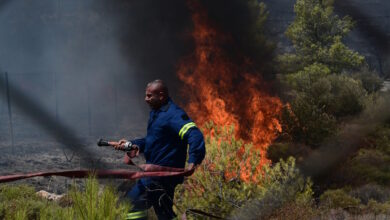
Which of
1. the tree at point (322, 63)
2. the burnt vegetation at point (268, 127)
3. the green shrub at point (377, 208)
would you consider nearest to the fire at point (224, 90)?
the burnt vegetation at point (268, 127)

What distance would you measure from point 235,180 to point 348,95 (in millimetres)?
11546

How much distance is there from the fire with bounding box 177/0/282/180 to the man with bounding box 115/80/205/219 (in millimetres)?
6990

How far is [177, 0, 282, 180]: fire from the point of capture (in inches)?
593

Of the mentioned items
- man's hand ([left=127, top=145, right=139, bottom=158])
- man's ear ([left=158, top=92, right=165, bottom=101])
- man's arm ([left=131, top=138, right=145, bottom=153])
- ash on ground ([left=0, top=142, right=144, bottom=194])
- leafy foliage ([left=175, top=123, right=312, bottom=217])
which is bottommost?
ash on ground ([left=0, top=142, right=144, bottom=194])

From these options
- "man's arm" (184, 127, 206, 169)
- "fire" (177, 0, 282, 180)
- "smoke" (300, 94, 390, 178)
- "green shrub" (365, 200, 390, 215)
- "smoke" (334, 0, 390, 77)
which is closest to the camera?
"man's arm" (184, 127, 206, 169)

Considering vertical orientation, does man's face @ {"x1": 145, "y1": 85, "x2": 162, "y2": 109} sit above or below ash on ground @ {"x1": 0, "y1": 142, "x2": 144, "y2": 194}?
above

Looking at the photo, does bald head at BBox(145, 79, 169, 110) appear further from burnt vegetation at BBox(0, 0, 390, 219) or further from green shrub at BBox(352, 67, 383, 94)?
green shrub at BBox(352, 67, 383, 94)

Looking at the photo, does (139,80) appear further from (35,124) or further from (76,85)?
(35,124)

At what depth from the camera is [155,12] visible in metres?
27.1

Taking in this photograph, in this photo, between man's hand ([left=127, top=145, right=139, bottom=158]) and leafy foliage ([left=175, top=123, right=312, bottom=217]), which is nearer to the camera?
man's hand ([left=127, top=145, right=139, bottom=158])

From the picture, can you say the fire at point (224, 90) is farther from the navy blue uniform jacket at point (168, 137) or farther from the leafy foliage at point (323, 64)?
the navy blue uniform jacket at point (168, 137)

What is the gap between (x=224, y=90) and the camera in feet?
72.6

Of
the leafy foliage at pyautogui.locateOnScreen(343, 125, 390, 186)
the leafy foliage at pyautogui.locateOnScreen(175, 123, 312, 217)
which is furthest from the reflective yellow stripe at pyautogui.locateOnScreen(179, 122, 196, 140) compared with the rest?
the leafy foliage at pyautogui.locateOnScreen(343, 125, 390, 186)

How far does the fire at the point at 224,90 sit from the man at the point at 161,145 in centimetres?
699
